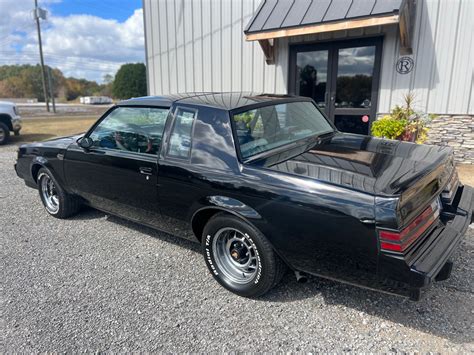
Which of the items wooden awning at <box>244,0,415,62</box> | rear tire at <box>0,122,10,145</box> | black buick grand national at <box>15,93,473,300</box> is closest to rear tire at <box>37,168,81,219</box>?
black buick grand national at <box>15,93,473,300</box>

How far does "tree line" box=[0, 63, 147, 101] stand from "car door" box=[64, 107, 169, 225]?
2085 inches

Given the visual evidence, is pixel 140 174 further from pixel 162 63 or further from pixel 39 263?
pixel 162 63

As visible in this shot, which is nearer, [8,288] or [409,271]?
[409,271]

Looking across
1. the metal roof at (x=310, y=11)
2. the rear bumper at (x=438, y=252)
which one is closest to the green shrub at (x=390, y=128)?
the metal roof at (x=310, y=11)

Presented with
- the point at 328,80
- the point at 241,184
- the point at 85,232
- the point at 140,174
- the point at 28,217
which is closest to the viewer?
the point at 241,184

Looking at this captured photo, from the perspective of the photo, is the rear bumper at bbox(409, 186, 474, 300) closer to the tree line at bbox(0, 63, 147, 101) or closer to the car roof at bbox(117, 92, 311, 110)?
the car roof at bbox(117, 92, 311, 110)

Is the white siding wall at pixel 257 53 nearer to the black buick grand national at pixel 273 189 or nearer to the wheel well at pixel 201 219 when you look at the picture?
the black buick grand national at pixel 273 189

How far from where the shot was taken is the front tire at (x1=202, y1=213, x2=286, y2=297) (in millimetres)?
2582

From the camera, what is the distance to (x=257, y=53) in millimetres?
8469

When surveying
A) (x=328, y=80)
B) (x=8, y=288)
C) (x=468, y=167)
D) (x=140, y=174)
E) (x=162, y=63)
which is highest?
(x=162, y=63)

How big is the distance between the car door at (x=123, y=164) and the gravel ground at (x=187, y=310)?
0.53 m

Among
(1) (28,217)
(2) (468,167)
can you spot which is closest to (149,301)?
(1) (28,217)

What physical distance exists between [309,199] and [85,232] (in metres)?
2.94

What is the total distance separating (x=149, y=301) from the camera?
2768mm
